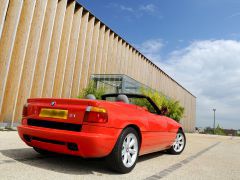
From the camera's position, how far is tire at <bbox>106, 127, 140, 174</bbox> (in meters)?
3.74

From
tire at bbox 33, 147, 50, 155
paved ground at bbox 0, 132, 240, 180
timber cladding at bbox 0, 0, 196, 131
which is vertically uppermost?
timber cladding at bbox 0, 0, 196, 131

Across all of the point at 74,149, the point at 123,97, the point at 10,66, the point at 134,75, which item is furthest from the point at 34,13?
the point at 134,75

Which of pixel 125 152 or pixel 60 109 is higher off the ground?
pixel 60 109

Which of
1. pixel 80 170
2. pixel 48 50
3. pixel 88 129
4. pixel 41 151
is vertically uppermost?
pixel 48 50

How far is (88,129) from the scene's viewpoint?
3568 millimetres

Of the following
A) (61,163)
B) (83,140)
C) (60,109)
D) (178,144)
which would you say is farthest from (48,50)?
(83,140)

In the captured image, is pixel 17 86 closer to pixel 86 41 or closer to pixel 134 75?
pixel 86 41

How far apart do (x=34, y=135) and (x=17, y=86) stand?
7.87 meters

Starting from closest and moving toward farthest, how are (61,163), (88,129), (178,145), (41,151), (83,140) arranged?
(83,140), (88,129), (61,163), (41,151), (178,145)

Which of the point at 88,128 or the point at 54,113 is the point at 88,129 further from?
the point at 54,113

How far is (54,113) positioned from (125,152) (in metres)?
1.24

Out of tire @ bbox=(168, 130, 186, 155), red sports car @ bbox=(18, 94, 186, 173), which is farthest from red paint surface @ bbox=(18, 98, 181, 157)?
tire @ bbox=(168, 130, 186, 155)

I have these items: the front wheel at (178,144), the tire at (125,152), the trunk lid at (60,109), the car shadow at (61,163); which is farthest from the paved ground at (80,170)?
the front wheel at (178,144)

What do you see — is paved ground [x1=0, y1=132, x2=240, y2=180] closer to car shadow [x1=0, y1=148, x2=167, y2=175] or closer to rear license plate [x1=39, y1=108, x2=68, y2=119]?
car shadow [x1=0, y1=148, x2=167, y2=175]
